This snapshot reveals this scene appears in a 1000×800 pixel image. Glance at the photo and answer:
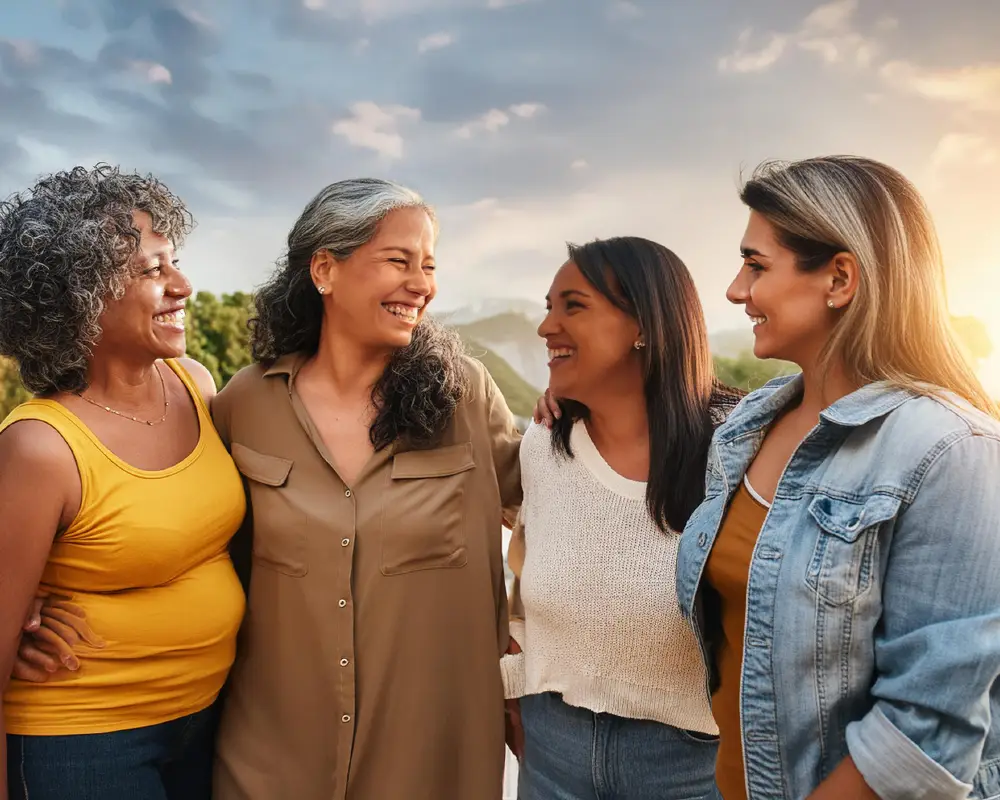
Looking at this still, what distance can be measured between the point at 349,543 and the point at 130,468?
1.58 feet

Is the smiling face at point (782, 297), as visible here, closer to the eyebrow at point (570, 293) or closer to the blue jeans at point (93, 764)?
the eyebrow at point (570, 293)

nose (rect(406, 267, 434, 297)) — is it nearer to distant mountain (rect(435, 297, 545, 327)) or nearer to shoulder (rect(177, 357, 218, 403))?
shoulder (rect(177, 357, 218, 403))

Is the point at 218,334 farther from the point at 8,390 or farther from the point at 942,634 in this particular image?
the point at 942,634

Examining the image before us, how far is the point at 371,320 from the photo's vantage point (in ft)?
7.10

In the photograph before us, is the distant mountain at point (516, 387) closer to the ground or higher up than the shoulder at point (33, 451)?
higher up

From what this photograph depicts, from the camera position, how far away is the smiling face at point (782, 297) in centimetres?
142

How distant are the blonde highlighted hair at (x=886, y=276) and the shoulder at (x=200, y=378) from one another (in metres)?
1.51

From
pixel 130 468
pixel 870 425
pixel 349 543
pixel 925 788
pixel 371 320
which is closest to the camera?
pixel 925 788

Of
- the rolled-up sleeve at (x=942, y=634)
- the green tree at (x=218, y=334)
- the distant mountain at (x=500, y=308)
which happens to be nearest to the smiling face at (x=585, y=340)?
the rolled-up sleeve at (x=942, y=634)

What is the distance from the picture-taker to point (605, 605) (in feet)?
6.18

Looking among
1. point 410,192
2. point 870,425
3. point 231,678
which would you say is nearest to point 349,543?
point 231,678

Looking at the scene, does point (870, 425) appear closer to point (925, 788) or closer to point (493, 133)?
point (925, 788)

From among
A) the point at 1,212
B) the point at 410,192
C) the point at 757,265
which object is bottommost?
the point at 757,265

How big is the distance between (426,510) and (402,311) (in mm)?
Answer: 480
